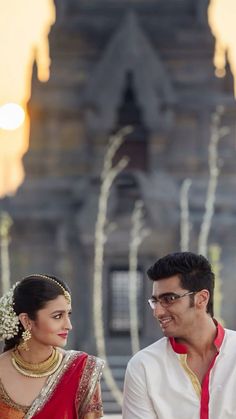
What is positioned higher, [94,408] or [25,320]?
[25,320]

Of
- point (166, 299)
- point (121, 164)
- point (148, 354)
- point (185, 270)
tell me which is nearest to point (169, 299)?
point (166, 299)

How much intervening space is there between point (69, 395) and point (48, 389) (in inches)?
3.9

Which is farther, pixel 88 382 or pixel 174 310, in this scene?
pixel 88 382

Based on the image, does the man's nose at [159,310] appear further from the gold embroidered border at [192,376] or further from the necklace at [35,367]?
the necklace at [35,367]

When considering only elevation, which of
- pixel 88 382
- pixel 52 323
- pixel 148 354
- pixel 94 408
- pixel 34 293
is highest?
pixel 34 293

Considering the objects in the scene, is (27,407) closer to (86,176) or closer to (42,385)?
(42,385)

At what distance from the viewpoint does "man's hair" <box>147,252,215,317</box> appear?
528cm

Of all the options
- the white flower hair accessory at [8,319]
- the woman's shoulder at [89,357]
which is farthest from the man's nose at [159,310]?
the white flower hair accessory at [8,319]

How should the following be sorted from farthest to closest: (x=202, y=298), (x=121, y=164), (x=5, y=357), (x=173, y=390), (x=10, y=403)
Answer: (x=121, y=164) → (x=5, y=357) → (x=10, y=403) → (x=202, y=298) → (x=173, y=390)

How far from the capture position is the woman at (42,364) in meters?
5.54

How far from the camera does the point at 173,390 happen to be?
525 centimetres

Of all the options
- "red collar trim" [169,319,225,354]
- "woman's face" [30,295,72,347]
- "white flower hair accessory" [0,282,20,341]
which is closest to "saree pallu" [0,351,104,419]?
"woman's face" [30,295,72,347]

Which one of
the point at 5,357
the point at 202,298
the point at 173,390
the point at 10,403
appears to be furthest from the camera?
the point at 5,357

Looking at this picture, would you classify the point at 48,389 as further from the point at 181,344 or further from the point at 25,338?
the point at 181,344
